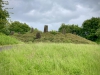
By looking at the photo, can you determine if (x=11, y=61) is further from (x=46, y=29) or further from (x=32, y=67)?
(x=46, y=29)

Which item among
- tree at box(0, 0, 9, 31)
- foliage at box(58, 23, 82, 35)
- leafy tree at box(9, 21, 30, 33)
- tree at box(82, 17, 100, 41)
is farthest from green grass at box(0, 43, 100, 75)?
leafy tree at box(9, 21, 30, 33)

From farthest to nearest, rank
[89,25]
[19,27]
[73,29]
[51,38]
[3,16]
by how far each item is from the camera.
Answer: [73,29] → [19,27] → [89,25] → [51,38] → [3,16]

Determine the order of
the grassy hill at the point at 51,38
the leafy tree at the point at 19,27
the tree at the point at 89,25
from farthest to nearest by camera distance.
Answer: the leafy tree at the point at 19,27 → the tree at the point at 89,25 → the grassy hill at the point at 51,38

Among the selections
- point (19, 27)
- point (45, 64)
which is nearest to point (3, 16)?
point (45, 64)

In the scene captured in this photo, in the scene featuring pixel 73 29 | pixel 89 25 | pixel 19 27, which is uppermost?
pixel 89 25

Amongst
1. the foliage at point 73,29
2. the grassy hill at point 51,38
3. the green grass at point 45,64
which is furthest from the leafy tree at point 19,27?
the green grass at point 45,64

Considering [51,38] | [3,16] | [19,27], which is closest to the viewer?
[3,16]

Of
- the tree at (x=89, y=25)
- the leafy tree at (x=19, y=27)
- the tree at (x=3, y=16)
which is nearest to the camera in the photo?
the tree at (x=3, y=16)

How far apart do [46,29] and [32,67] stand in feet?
105

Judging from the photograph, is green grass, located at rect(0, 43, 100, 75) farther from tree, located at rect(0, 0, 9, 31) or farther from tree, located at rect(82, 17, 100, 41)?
tree, located at rect(82, 17, 100, 41)

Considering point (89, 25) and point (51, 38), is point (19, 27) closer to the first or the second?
point (89, 25)

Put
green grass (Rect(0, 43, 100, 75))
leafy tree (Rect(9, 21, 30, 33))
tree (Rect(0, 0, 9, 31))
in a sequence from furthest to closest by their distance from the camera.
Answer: leafy tree (Rect(9, 21, 30, 33)) → tree (Rect(0, 0, 9, 31)) → green grass (Rect(0, 43, 100, 75))

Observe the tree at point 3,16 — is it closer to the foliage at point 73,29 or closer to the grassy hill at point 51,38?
the grassy hill at point 51,38

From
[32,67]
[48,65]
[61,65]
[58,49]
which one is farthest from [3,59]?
[58,49]
